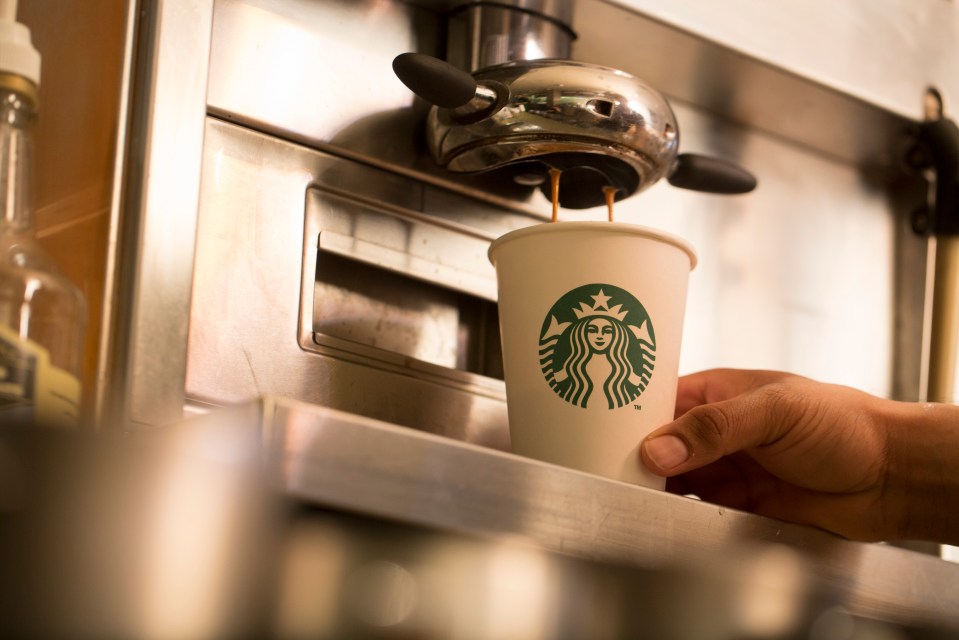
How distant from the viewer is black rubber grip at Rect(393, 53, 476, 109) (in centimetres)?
78

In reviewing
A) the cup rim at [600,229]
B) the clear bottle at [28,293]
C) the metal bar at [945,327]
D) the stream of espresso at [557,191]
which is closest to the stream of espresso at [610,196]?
the stream of espresso at [557,191]

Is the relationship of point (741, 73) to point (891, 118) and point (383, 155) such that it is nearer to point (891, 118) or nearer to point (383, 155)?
point (891, 118)

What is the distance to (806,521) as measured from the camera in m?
0.86

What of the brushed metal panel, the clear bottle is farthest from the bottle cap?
the brushed metal panel

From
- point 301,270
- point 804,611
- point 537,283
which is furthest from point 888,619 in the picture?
point 301,270

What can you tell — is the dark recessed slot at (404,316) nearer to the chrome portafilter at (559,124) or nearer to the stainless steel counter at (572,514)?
the chrome portafilter at (559,124)

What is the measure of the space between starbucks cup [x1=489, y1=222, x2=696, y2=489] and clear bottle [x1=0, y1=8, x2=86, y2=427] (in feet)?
0.90

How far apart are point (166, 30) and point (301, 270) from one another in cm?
19

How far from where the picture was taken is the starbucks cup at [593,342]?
0.76 metres

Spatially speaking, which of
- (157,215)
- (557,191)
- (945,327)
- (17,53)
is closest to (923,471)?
(557,191)

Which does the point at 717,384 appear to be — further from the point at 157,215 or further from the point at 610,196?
the point at 157,215

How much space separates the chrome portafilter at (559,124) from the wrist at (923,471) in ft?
0.87

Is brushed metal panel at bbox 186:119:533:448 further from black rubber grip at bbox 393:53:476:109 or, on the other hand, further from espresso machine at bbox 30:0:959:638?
black rubber grip at bbox 393:53:476:109

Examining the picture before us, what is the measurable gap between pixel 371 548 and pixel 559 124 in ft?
1.17
